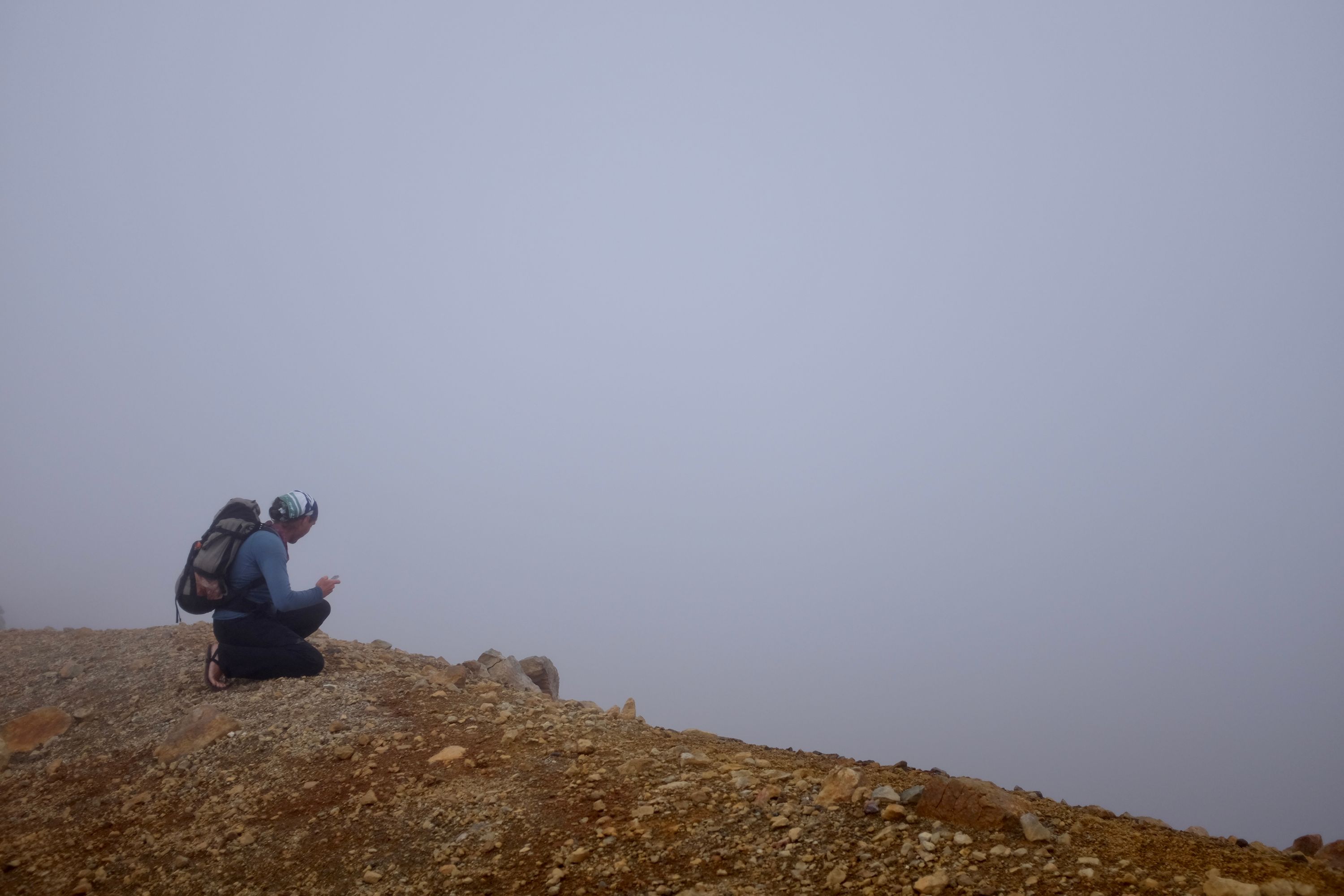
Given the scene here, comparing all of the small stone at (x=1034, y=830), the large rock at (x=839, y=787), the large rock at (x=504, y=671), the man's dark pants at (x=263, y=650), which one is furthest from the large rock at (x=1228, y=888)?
the man's dark pants at (x=263, y=650)

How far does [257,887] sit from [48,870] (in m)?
1.71

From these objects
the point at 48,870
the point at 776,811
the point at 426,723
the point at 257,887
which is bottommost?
the point at 48,870

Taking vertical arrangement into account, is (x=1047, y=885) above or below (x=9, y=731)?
above

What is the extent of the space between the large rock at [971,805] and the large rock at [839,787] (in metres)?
0.47

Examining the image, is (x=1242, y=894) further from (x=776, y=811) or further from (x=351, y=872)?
(x=351, y=872)

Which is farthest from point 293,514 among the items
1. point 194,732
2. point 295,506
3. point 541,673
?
point 541,673

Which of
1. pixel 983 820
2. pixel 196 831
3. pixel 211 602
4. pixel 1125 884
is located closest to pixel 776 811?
pixel 983 820

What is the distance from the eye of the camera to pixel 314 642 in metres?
9.80

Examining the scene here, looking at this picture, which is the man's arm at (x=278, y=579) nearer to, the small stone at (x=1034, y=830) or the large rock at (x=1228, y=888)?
the small stone at (x=1034, y=830)

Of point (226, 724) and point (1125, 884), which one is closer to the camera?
point (1125, 884)

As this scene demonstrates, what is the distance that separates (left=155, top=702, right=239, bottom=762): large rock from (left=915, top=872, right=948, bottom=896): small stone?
248 inches

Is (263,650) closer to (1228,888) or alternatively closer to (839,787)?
(839,787)

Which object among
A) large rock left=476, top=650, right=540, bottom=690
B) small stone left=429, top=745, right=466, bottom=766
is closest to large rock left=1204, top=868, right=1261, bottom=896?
small stone left=429, top=745, right=466, bottom=766

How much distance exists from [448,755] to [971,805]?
4144mm
